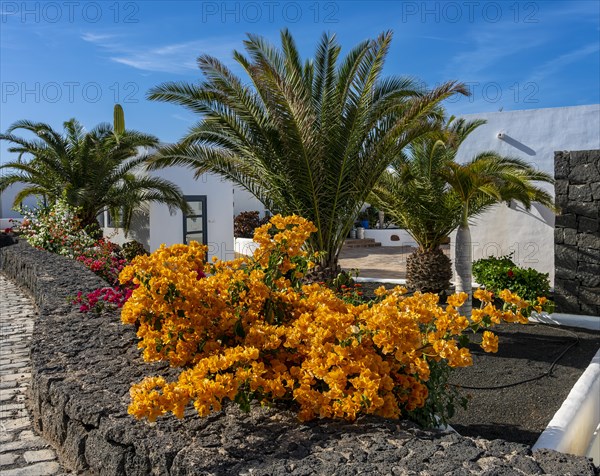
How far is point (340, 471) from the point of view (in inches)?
99.3

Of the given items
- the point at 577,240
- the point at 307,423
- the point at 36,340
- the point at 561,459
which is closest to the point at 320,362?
the point at 307,423

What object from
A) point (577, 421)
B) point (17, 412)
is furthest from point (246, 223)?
point (577, 421)

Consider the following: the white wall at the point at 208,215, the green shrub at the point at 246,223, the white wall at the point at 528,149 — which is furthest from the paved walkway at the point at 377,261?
the green shrub at the point at 246,223

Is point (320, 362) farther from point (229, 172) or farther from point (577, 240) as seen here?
point (577, 240)

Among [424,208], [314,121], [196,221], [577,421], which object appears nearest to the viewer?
[577,421]

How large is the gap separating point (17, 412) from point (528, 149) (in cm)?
1094

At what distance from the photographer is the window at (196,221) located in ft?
59.6

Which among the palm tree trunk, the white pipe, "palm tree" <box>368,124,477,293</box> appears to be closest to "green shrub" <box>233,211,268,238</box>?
"palm tree" <box>368,124,477,293</box>

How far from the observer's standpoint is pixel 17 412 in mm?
4770

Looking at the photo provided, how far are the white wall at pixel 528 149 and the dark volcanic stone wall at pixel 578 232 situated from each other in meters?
2.81

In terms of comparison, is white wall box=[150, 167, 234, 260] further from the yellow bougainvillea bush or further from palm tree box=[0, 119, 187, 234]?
the yellow bougainvillea bush

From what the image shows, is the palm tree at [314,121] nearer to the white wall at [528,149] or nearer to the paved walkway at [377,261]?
the white wall at [528,149]

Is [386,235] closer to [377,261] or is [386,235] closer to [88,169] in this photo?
[377,261]

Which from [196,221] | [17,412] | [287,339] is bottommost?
[17,412]
